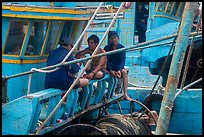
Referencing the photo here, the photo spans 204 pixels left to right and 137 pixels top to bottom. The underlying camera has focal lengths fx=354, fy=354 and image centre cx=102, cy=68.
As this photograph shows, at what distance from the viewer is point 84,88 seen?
17.1 feet

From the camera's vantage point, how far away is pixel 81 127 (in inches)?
179

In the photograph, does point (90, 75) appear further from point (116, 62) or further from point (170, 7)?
point (170, 7)

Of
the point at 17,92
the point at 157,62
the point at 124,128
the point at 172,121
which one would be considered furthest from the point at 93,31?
the point at 124,128

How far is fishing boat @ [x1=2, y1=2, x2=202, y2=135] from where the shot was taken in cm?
393

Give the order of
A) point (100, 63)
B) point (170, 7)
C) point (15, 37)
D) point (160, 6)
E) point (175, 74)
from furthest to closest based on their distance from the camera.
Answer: point (170, 7)
point (160, 6)
point (15, 37)
point (100, 63)
point (175, 74)

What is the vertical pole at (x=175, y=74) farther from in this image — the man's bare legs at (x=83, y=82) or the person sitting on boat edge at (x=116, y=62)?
the person sitting on boat edge at (x=116, y=62)

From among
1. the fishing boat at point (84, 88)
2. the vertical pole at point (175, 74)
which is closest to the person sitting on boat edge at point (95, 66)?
the fishing boat at point (84, 88)

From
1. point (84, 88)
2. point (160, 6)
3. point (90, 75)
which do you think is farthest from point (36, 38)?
point (160, 6)

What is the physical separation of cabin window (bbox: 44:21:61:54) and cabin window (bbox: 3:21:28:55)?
522 mm

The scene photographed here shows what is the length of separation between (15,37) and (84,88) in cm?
160

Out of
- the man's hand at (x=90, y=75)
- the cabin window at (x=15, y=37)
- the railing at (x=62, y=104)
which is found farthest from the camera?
the cabin window at (x=15, y=37)

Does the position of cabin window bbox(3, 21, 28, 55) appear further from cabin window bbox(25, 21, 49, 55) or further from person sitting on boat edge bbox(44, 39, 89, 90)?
person sitting on boat edge bbox(44, 39, 89, 90)

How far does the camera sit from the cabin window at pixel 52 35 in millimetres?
6228

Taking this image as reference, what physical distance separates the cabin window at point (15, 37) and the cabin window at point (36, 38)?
150 mm
